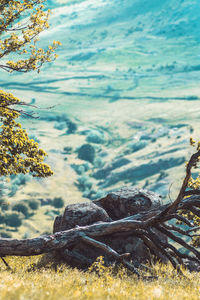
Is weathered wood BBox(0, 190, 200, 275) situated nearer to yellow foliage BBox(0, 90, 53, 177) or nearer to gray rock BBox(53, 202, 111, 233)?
gray rock BBox(53, 202, 111, 233)

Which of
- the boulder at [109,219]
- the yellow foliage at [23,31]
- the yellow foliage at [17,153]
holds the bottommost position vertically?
the boulder at [109,219]

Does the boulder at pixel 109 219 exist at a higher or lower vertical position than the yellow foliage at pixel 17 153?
lower

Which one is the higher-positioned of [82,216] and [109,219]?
[82,216]

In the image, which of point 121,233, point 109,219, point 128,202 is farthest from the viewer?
point 128,202

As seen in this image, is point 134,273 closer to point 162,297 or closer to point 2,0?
point 162,297

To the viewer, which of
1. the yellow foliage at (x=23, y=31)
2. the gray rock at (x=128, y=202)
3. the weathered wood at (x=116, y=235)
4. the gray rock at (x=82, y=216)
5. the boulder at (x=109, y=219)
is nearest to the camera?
the weathered wood at (x=116, y=235)

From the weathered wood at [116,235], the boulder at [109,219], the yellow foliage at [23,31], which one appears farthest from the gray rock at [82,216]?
the yellow foliage at [23,31]

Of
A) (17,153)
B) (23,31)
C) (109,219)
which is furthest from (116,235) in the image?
(23,31)

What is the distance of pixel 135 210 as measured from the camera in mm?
20938

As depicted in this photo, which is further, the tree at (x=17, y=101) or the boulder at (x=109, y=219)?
the tree at (x=17, y=101)

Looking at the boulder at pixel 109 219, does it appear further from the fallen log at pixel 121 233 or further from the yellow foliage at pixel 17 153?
the yellow foliage at pixel 17 153

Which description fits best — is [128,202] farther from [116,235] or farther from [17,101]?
[17,101]

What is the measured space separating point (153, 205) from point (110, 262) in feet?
16.6

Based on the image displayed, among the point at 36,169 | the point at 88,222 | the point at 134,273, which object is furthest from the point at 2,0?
the point at 134,273
